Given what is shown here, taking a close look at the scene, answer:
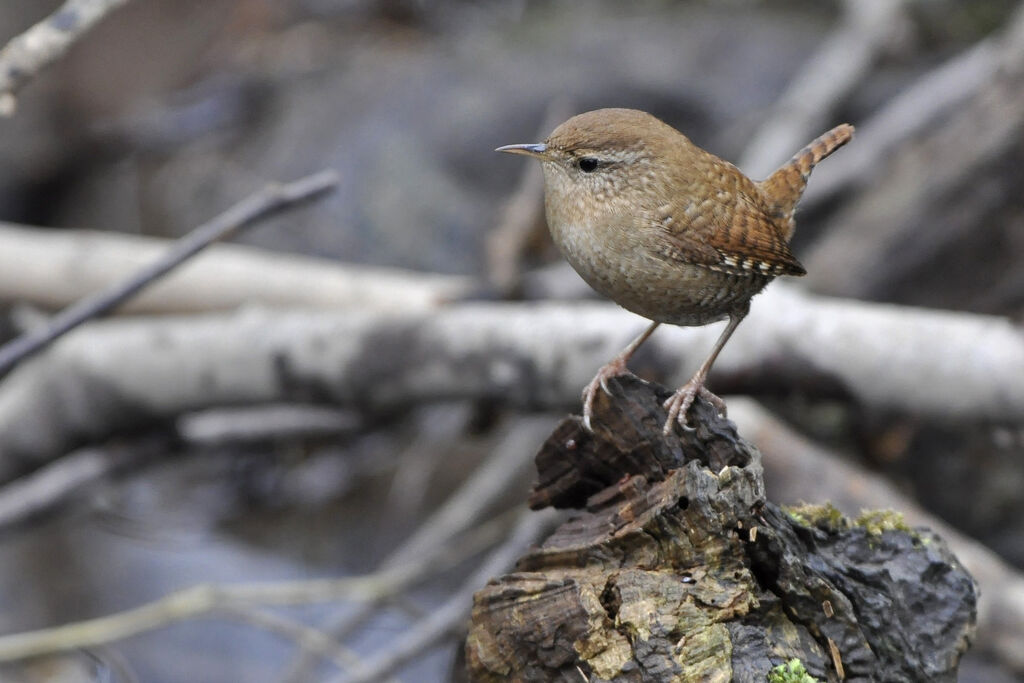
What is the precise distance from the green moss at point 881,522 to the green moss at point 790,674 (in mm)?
454

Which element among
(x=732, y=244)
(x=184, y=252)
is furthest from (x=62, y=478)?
(x=732, y=244)

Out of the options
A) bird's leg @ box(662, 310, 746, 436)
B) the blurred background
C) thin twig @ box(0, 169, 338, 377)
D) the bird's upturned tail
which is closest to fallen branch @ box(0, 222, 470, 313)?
the blurred background

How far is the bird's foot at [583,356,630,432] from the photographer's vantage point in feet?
7.64

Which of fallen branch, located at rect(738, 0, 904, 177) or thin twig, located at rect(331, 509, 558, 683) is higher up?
fallen branch, located at rect(738, 0, 904, 177)

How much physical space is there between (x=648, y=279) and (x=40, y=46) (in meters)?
1.55

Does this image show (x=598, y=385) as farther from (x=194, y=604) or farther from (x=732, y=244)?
(x=194, y=604)

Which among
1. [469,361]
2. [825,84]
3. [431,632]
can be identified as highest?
[825,84]

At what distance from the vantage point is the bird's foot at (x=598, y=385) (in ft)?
7.64

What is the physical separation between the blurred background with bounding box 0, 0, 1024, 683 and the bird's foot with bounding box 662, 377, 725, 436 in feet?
5.58

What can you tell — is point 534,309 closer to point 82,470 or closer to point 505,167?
point 82,470

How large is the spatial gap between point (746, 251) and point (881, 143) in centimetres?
365

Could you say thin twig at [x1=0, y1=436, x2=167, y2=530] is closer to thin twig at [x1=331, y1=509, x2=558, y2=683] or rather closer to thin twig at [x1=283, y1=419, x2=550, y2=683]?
thin twig at [x1=283, y1=419, x2=550, y2=683]

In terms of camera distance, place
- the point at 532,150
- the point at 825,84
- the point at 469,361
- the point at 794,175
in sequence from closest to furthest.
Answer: the point at 532,150
the point at 794,175
the point at 469,361
the point at 825,84

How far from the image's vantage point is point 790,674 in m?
1.91
